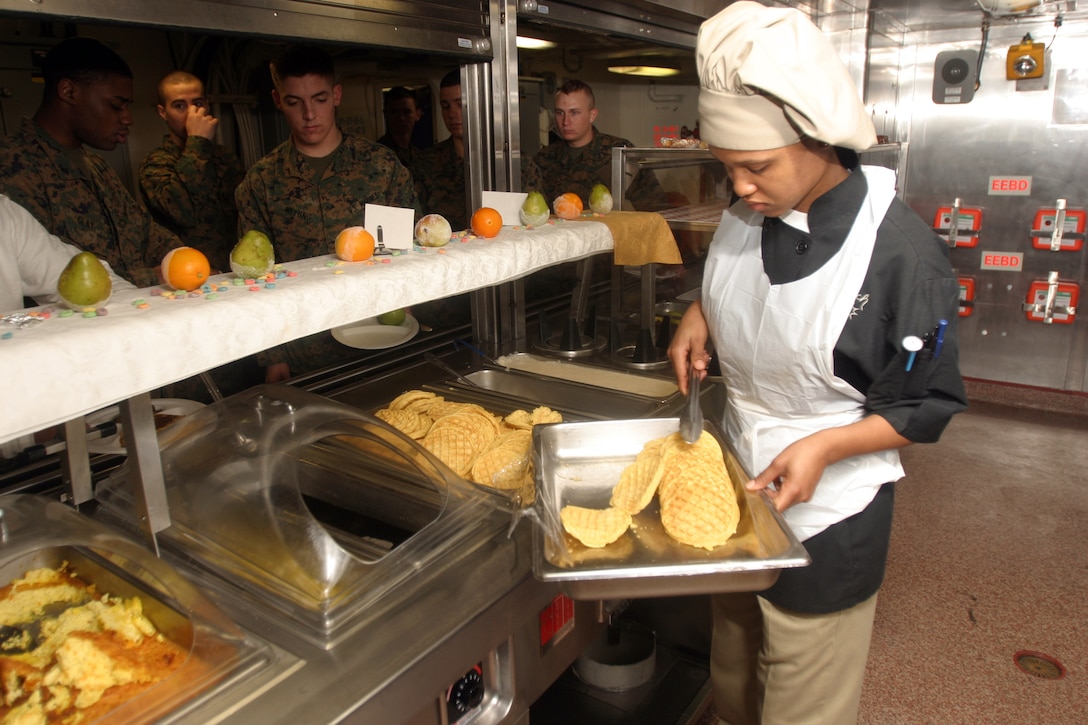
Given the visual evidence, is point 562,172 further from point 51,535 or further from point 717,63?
point 51,535

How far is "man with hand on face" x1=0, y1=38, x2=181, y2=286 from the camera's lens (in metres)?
2.37

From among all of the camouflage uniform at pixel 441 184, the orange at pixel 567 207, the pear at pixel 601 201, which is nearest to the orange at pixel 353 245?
the orange at pixel 567 207

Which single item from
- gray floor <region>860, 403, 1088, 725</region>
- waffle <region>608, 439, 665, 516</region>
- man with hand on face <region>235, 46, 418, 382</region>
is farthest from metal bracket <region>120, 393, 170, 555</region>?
gray floor <region>860, 403, 1088, 725</region>

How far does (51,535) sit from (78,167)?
178cm

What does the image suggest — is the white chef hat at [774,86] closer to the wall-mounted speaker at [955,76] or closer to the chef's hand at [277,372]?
the chef's hand at [277,372]

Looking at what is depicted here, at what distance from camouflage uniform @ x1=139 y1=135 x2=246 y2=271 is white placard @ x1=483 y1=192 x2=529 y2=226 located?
2.25 meters

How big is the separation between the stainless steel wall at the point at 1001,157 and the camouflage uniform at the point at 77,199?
401cm

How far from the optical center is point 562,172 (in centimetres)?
389

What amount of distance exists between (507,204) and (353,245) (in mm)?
597

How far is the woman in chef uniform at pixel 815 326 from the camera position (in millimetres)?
1069

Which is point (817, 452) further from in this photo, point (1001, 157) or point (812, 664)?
point (1001, 157)

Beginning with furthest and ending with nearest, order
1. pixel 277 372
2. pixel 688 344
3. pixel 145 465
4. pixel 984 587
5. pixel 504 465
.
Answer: pixel 984 587, pixel 277 372, pixel 688 344, pixel 504 465, pixel 145 465

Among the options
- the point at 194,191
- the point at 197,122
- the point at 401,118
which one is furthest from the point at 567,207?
the point at 401,118

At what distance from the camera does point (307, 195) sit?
2.61m
